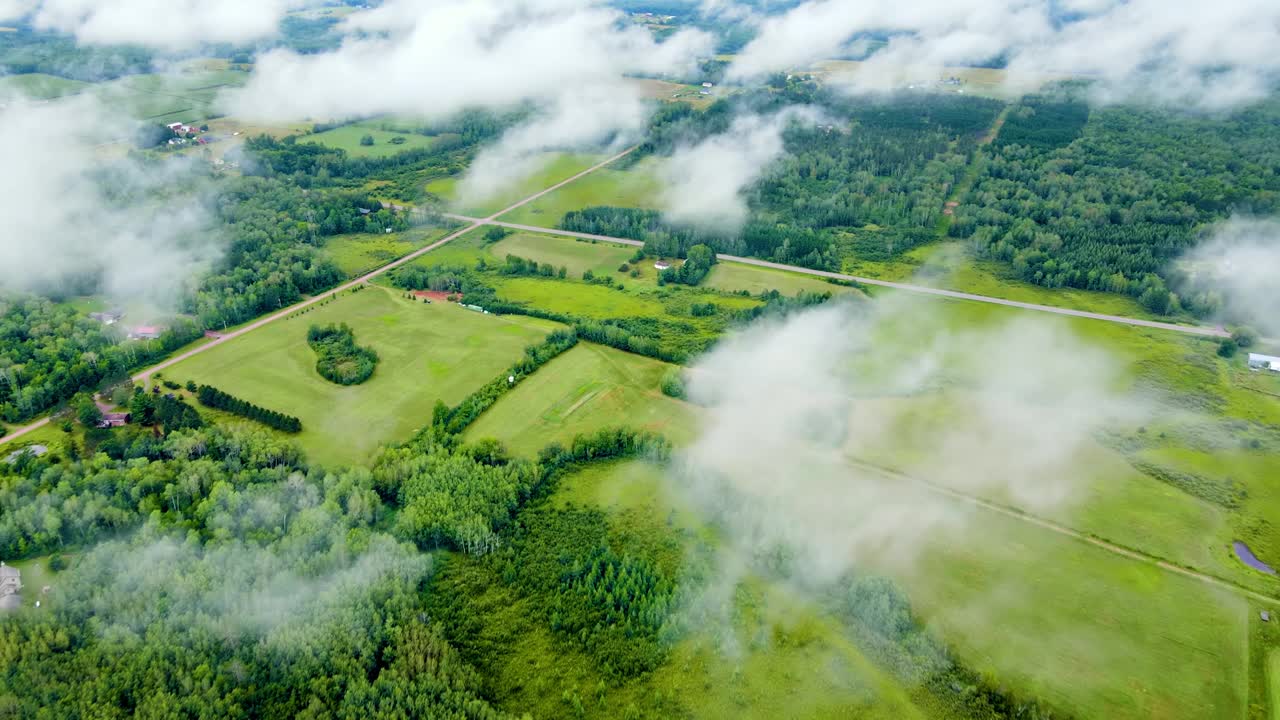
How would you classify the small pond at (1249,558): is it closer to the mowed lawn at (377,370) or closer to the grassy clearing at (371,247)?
the mowed lawn at (377,370)

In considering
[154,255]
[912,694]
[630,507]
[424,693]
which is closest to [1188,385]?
[912,694]

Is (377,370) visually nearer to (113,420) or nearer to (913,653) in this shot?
(113,420)

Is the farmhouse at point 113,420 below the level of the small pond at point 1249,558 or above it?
below

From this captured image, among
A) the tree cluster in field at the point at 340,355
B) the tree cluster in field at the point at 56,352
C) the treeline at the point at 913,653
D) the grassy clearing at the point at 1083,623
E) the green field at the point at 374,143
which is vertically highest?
the grassy clearing at the point at 1083,623

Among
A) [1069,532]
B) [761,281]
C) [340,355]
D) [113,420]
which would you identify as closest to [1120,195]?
[761,281]

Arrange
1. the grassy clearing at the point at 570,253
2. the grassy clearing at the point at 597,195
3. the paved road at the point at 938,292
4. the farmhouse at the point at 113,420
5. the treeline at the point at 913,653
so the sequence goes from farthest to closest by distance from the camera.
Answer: the grassy clearing at the point at 597,195, the grassy clearing at the point at 570,253, the paved road at the point at 938,292, the farmhouse at the point at 113,420, the treeline at the point at 913,653

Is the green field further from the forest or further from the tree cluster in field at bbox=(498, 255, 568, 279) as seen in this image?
the tree cluster in field at bbox=(498, 255, 568, 279)

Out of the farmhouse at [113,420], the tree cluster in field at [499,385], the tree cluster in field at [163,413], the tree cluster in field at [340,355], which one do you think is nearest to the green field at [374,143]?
the tree cluster in field at [340,355]
